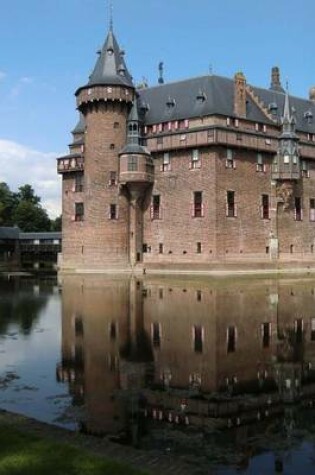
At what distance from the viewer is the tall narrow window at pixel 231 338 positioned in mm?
17016

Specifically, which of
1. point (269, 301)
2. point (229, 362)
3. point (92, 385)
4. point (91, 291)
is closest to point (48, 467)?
point (92, 385)

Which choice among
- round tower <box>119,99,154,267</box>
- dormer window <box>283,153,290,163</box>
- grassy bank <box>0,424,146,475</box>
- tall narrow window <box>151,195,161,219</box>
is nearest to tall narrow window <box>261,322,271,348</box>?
grassy bank <box>0,424,146,475</box>

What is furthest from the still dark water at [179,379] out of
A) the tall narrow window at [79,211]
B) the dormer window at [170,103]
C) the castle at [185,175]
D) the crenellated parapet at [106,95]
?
the tall narrow window at [79,211]

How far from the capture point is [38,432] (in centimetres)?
906

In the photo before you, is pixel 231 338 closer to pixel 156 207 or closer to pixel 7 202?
pixel 156 207

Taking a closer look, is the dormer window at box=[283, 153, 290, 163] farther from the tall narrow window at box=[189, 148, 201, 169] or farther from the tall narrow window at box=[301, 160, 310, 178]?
the tall narrow window at box=[189, 148, 201, 169]

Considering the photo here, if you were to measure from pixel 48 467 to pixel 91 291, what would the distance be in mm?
29837

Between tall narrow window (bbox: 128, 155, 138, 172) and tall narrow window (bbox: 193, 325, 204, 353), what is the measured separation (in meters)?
39.6

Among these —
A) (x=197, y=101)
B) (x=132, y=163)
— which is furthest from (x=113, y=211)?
(x=197, y=101)

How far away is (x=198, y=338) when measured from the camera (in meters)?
18.7

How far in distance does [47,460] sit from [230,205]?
51703mm

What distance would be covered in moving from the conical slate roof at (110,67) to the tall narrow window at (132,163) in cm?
739

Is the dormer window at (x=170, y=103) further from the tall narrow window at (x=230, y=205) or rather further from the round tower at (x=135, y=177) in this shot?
the tall narrow window at (x=230, y=205)

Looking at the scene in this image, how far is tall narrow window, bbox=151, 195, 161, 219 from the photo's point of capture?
61.3 m
